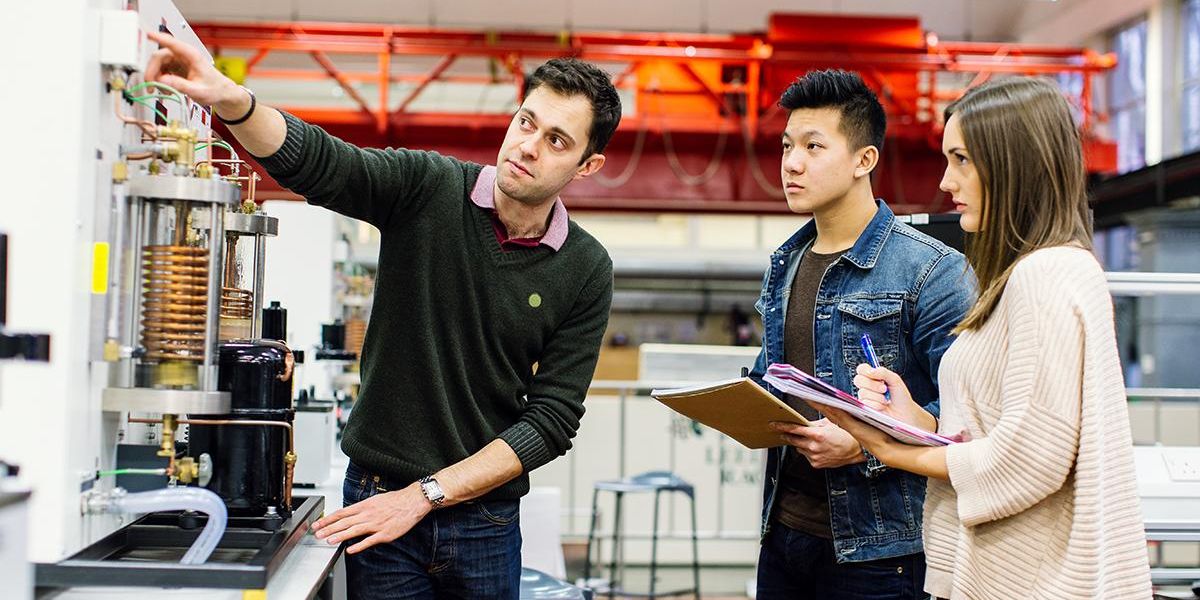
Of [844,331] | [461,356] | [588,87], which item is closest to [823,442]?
[844,331]

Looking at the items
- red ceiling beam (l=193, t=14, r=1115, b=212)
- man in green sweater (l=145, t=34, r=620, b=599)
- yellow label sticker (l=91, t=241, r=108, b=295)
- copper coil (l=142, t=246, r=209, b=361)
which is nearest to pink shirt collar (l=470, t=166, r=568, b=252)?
man in green sweater (l=145, t=34, r=620, b=599)

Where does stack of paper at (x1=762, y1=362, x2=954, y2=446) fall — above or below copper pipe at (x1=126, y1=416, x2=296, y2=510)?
above

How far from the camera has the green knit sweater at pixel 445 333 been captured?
176 centimetres

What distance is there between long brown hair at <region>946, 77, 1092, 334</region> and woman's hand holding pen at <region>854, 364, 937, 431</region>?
12.0 inches

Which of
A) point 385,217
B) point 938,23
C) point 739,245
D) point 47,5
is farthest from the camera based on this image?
→ point 739,245

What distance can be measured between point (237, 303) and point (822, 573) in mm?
1127

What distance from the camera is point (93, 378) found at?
4.33 feet

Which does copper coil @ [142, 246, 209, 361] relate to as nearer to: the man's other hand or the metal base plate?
the metal base plate

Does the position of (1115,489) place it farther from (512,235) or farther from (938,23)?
(938,23)

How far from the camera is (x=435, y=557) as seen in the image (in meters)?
1.77

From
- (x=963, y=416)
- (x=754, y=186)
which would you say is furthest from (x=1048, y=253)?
(x=754, y=186)

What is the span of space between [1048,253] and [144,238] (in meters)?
1.18

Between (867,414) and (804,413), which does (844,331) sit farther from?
(867,414)

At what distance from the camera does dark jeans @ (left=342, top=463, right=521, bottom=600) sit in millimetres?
1757
